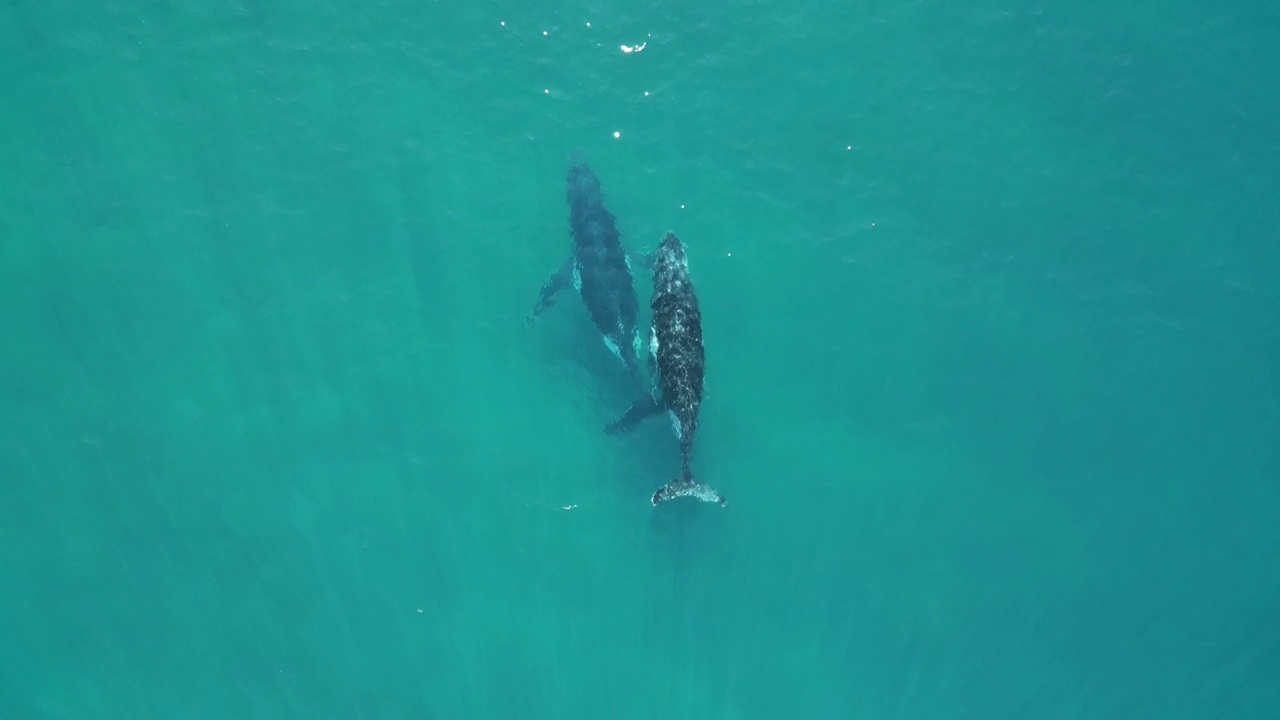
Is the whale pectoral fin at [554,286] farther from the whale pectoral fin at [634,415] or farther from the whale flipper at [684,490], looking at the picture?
the whale flipper at [684,490]

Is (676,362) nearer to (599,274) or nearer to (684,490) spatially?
(599,274)

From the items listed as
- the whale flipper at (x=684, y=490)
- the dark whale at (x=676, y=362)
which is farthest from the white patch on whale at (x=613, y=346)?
the whale flipper at (x=684, y=490)

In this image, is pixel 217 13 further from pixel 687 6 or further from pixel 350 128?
pixel 687 6

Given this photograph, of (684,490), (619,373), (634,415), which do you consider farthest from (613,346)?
(684,490)

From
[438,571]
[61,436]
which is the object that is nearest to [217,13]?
[61,436]

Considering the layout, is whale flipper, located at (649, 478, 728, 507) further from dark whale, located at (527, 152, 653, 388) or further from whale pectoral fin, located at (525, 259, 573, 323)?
whale pectoral fin, located at (525, 259, 573, 323)

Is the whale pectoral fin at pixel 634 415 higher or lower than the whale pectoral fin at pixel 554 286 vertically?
lower

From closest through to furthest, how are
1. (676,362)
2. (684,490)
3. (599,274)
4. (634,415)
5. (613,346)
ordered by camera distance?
1. (684,490)
2. (676,362)
3. (634,415)
4. (599,274)
5. (613,346)
